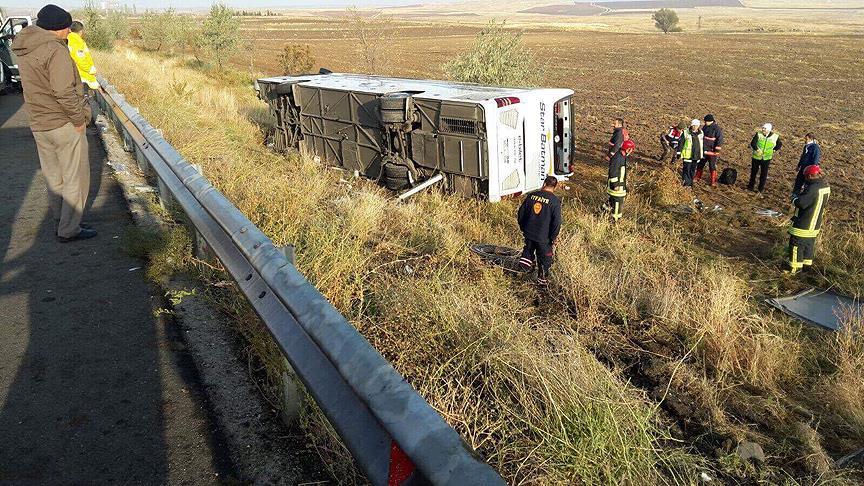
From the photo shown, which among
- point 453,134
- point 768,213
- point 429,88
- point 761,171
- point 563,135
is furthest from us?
point 761,171

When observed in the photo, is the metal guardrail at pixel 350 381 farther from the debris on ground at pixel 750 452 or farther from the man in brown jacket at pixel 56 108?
the debris on ground at pixel 750 452

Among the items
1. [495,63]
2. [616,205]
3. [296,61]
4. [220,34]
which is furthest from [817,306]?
[220,34]

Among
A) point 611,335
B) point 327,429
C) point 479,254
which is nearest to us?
point 327,429

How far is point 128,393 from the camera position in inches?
113

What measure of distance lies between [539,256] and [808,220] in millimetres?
4642

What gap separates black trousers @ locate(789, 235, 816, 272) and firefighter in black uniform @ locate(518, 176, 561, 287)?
14.4ft

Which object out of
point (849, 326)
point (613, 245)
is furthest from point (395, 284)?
point (613, 245)

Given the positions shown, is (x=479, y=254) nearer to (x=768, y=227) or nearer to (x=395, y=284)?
(x=395, y=284)

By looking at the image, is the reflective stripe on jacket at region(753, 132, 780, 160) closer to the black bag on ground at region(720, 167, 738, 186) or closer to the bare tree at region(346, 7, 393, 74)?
the black bag on ground at region(720, 167, 738, 186)

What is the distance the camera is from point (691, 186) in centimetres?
1412

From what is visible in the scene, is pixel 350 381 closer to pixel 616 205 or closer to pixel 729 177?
pixel 616 205

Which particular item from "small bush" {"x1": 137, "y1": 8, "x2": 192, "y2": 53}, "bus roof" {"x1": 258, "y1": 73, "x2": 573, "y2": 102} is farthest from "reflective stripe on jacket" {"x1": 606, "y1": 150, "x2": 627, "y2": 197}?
"small bush" {"x1": 137, "y1": 8, "x2": 192, "y2": 53}

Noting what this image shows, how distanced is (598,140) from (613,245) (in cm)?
1101

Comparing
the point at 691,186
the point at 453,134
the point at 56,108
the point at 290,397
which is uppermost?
the point at 56,108
